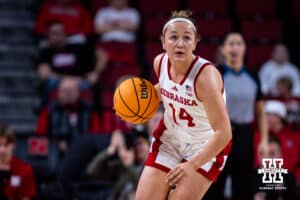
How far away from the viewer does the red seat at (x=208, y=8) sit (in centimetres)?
1135

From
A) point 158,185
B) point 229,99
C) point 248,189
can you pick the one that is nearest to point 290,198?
point 248,189

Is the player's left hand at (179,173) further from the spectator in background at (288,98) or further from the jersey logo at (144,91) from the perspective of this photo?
the spectator in background at (288,98)

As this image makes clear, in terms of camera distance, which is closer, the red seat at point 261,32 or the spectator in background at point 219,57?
the spectator in background at point 219,57

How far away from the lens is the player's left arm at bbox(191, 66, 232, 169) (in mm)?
5543

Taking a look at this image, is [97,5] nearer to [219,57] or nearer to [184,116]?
[219,57]

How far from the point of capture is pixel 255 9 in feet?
37.8

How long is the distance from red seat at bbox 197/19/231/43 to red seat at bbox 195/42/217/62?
208mm

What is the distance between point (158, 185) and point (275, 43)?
582cm

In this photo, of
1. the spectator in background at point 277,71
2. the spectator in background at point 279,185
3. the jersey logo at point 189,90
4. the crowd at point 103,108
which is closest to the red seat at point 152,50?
the crowd at point 103,108

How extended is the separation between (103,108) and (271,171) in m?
3.05

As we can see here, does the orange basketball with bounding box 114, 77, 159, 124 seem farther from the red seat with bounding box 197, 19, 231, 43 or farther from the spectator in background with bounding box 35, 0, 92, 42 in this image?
the red seat with bounding box 197, 19, 231, 43

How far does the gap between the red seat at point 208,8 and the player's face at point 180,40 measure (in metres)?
5.56

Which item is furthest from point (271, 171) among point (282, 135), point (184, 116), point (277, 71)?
point (277, 71)

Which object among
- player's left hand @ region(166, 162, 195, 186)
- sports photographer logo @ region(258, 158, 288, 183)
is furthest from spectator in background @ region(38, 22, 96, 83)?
player's left hand @ region(166, 162, 195, 186)
